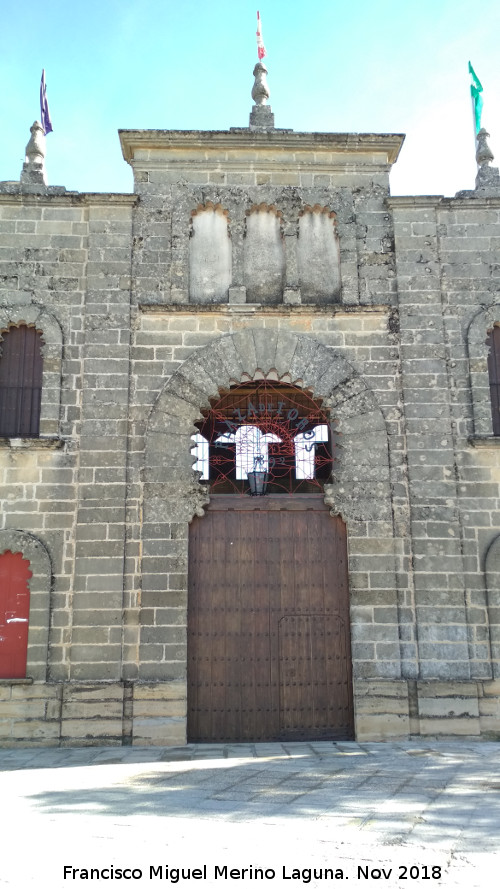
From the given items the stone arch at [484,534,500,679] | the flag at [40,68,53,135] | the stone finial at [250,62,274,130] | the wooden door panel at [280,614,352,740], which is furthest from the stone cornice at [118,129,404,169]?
the wooden door panel at [280,614,352,740]

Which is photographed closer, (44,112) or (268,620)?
(268,620)

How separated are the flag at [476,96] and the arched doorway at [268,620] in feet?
18.4

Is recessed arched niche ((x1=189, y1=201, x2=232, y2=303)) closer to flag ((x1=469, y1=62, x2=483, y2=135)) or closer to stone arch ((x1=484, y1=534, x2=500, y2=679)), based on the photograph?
flag ((x1=469, y1=62, x2=483, y2=135))

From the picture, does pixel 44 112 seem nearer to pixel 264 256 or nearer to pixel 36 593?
pixel 264 256

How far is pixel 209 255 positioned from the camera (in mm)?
10438

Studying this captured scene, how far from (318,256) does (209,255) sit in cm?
152

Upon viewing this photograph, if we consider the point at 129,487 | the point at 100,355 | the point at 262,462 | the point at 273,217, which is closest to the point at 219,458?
the point at 262,462

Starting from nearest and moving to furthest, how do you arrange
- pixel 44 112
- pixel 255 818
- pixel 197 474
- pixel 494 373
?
pixel 255 818
pixel 197 474
pixel 494 373
pixel 44 112

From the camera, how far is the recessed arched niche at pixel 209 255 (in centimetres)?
1028

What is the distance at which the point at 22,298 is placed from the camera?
10070mm

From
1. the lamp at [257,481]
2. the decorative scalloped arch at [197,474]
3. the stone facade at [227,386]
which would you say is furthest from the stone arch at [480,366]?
the lamp at [257,481]

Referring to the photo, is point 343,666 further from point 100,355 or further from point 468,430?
point 100,355

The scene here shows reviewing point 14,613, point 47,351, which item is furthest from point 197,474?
point 14,613

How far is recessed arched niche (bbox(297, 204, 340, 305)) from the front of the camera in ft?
34.1
